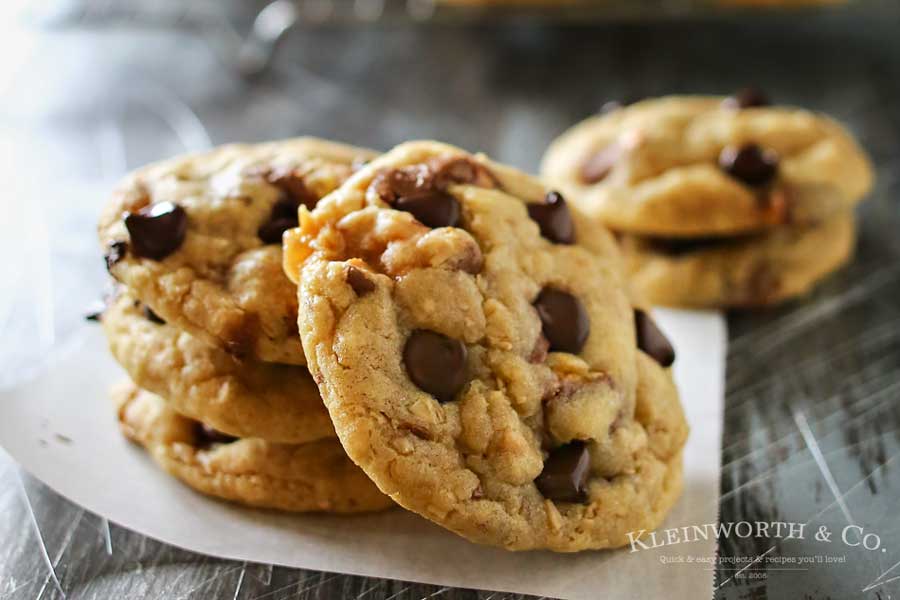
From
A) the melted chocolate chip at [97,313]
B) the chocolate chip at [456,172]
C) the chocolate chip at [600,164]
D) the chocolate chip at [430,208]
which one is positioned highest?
the chocolate chip at [456,172]

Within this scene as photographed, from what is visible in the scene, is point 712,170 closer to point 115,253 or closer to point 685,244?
point 685,244

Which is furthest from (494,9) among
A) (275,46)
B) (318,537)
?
(318,537)

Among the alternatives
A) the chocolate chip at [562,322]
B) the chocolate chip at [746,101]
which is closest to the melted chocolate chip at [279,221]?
the chocolate chip at [562,322]

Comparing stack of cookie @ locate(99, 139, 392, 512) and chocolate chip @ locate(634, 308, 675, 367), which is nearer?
stack of cookie @ locate(99, 139, 392, 512)

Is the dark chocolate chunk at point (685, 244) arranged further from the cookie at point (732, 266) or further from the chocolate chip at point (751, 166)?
the chocolate chip at point (751, 166)

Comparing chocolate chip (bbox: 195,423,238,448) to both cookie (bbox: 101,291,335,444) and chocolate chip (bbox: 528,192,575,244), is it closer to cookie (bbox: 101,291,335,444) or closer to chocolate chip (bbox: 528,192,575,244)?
cookie (bbox: 101,291,335,444)

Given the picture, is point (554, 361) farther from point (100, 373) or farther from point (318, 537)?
point (100, 373)

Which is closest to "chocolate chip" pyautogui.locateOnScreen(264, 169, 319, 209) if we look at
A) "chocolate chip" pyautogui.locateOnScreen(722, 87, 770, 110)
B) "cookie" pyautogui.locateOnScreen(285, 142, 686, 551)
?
"cookie" pyautogui.locateOnScreen(285, 142, 686, 551)

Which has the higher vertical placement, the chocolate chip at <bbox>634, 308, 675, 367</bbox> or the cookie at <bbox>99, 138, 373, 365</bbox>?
the cookie at <bbox>99, 138, 373, 365</bbox>
